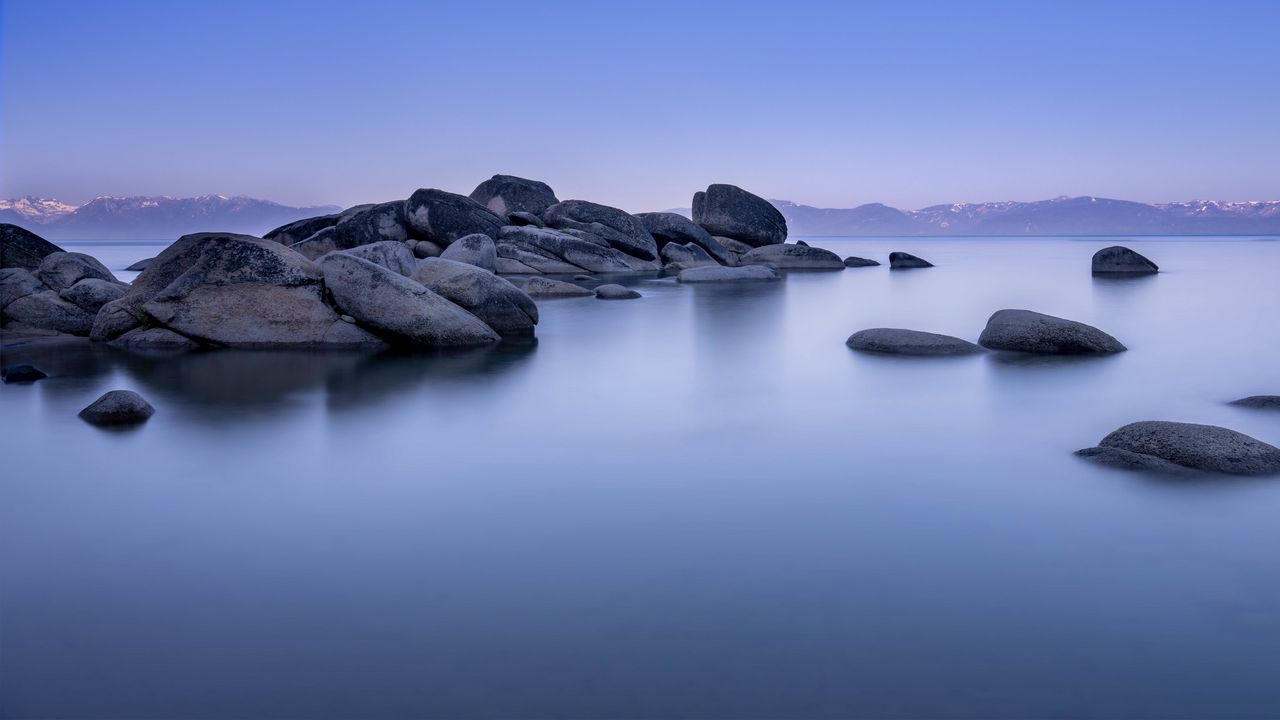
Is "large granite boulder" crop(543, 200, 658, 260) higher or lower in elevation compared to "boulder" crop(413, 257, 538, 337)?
higher

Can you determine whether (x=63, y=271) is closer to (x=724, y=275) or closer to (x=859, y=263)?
(x=724, y=275)

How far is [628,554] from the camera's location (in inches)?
207

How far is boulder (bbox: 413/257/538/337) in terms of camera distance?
1509cm

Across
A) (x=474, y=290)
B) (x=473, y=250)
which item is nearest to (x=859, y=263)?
(x=473, y=250)

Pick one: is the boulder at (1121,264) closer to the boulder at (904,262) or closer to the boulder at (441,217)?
the boulder at (904,262)

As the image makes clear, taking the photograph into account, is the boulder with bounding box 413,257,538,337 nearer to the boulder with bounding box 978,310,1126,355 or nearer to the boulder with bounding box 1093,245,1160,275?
the boulder with bounding box 978,310,1126,355

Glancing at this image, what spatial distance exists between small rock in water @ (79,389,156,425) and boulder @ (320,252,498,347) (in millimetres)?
4903

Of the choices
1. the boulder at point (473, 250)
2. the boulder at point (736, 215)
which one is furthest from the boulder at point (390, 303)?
the boulder at point (736, 215)

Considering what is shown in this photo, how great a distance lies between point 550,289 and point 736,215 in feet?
70.3

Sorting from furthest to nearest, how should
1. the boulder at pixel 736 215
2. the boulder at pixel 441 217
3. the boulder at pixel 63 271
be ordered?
the boulder at pixel 736 215
the boulder at pixel 441 217
the boulder at pixel 63 271

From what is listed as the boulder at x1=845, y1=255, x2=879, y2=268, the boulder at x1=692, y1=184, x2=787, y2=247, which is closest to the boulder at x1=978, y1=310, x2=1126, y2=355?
the boulder at x1=692, y1=184, x2=787, y2=247

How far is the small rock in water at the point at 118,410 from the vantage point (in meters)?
8.90

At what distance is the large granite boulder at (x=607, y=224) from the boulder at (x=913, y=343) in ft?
79.0

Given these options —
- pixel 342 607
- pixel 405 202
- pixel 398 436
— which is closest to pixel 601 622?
pixel 342 607
